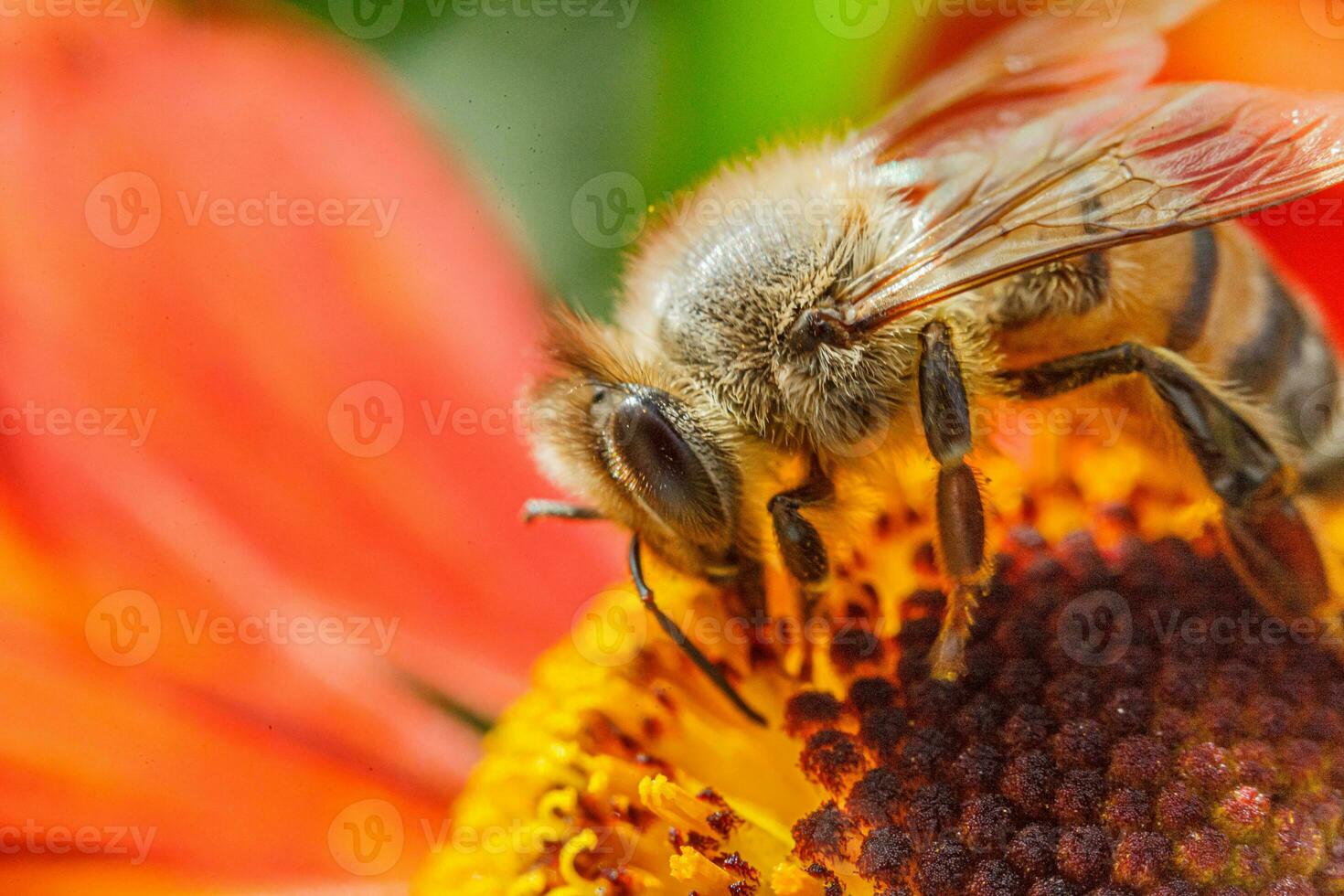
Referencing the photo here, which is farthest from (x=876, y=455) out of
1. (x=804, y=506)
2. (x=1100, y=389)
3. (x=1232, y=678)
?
(x=1232, y=678)

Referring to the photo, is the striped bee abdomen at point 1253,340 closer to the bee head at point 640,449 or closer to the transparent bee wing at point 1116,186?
the transparent bee wing at point 1116,186

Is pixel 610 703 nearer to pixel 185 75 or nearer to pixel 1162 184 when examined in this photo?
pixel 1162 184

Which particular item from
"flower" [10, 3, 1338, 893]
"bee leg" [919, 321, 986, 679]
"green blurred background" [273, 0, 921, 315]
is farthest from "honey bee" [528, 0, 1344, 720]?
"green blurred background" [273, 0, 921, 315]

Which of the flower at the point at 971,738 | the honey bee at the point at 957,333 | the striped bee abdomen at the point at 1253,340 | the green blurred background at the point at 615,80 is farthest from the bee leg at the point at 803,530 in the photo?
the green blurred background at the point at 615,80

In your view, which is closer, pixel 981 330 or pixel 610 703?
pixel 981 330

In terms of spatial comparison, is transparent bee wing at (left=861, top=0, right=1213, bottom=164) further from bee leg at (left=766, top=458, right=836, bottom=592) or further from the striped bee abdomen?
bee leg at (left=766, top=458, right=836, bottom=592)

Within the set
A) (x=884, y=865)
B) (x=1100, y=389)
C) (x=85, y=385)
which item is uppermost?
(x=85, y=385)

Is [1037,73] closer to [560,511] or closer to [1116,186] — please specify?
[1116,186]

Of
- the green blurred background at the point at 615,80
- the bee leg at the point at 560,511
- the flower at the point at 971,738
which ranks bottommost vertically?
the flower at the point at 971,738
